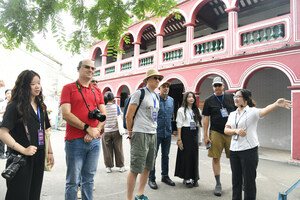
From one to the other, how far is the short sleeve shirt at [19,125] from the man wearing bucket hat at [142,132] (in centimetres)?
114

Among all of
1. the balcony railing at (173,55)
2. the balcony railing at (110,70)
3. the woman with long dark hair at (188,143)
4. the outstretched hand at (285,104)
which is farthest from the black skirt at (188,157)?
the balcony railing at (110,70)

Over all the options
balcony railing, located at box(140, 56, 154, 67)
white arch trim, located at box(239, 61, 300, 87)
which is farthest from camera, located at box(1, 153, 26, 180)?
balcony railing, located at box(140, 56, 154, 67)

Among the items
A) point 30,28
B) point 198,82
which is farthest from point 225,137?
point 198,82

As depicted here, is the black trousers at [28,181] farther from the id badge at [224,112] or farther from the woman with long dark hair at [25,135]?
the id badge at [224,112]

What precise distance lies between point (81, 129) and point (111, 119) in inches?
96.8

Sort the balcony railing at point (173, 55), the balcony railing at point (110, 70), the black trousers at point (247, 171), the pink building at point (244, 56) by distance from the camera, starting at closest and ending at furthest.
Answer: the black trousers at point (247, 171) < the pink building at point (244, 56) < the balcony railing at point (173, 55) < the balcony railing at point (110, 70)

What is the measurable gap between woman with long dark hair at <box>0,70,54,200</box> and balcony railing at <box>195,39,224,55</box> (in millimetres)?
7314

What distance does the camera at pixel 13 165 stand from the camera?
69.0 inches

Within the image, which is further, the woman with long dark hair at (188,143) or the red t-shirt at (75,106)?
the woman with long dark hair at (188,143)

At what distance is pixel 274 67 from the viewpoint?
6.62 meters

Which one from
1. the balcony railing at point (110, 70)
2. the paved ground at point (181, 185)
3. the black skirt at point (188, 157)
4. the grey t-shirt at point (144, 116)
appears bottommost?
the paved ground at point (181, 185)

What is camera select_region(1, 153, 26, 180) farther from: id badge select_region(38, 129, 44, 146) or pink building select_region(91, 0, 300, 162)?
pink building select_region(91, 0, 300, 162)

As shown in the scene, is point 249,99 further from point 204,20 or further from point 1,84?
point 204,20

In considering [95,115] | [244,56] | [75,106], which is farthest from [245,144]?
[244,56]
